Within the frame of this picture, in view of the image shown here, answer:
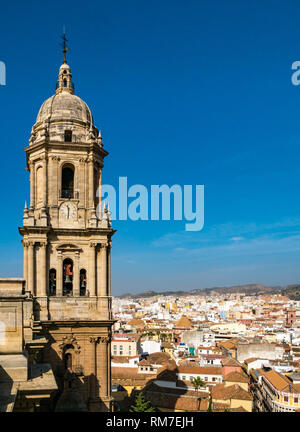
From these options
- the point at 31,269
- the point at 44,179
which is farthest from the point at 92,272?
the point at 44,179

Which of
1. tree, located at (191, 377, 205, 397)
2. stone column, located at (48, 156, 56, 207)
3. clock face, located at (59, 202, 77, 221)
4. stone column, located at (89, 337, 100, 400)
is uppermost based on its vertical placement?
stone column, located at (48, 156, 56, 207)

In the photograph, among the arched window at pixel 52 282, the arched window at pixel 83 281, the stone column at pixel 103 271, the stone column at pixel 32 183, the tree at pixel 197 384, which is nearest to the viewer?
the arched window at pixel 52 282

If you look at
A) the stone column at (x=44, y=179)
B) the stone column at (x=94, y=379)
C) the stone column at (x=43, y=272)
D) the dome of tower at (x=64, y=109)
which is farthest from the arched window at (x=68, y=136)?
the stone column at (x=94, y=379)

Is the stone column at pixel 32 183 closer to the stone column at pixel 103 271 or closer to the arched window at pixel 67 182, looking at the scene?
the arched window at pixel 67 182

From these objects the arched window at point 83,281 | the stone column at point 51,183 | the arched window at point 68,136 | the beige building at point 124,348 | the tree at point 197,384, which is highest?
the arched window at point 68,136

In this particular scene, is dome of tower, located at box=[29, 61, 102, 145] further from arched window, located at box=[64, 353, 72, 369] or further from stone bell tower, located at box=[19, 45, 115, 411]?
arched window, located at box=[64, 353, 72, 369]

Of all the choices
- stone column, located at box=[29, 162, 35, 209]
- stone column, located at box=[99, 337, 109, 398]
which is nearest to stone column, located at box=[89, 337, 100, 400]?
stone column, located at box=[99, 337, 109, 398]

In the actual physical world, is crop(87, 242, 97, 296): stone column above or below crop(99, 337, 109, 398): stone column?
above
